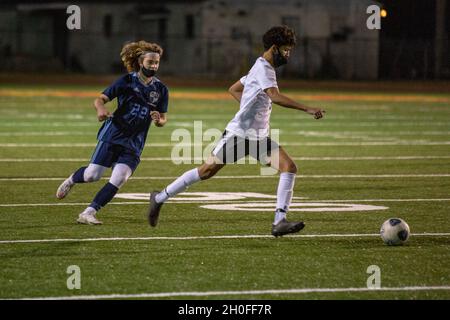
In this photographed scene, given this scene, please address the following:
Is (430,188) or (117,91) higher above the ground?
(117,91)

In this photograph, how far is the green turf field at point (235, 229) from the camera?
27.3 feet

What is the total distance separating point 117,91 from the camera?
1142cm

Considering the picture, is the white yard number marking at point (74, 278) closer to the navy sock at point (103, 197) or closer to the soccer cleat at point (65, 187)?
the navy sock at point (103, 197)

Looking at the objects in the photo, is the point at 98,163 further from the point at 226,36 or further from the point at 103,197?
the point at 226,36

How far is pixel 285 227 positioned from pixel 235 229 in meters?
0.81

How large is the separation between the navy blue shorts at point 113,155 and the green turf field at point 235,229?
0.58m

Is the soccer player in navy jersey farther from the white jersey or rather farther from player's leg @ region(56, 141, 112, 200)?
the white jersey

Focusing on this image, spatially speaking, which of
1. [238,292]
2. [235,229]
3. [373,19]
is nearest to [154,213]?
[235,229]

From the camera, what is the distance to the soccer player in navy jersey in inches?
449

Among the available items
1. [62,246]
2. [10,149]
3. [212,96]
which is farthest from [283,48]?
[212,96]

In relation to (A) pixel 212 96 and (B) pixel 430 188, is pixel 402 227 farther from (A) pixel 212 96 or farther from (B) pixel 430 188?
(A) pixel 212 96

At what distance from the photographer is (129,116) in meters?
11.5

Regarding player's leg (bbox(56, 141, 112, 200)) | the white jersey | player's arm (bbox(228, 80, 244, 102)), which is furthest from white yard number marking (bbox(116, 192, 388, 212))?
the white jersey

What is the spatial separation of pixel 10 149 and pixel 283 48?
9701mm
